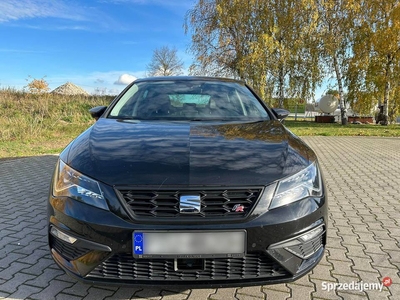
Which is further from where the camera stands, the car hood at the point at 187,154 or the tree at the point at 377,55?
the tree at the point at 377,55

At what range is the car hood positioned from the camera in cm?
185

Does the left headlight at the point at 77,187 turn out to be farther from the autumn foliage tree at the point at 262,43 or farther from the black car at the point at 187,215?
the autumn foliage tree at the point at 262,43

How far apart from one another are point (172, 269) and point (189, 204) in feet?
1.22

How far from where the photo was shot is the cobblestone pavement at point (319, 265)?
222cm

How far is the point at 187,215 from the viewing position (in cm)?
176

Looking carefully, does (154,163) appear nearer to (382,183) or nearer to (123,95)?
(123,95)

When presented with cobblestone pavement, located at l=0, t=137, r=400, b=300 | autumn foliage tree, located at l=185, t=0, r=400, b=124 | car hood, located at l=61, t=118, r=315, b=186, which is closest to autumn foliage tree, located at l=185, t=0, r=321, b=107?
autumn foliage tree, located at l=185, t=0, r=400, b=124

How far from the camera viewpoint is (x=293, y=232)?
1.86 m

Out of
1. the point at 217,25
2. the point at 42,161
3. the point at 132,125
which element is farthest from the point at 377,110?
the point at 132,125

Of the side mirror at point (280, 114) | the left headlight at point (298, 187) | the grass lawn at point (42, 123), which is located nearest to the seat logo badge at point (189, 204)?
the left headlight at point (298, 187)

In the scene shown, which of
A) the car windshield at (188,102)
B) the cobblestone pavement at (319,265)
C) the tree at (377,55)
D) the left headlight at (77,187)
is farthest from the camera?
the tree at (377,55)

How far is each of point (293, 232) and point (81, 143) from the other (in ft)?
5.14

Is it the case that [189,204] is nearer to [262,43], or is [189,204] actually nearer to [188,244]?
[188,244]

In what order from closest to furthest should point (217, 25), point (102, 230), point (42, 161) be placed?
1. point (102, 230)
2. point (42, 161)
3. point (217, 25)
